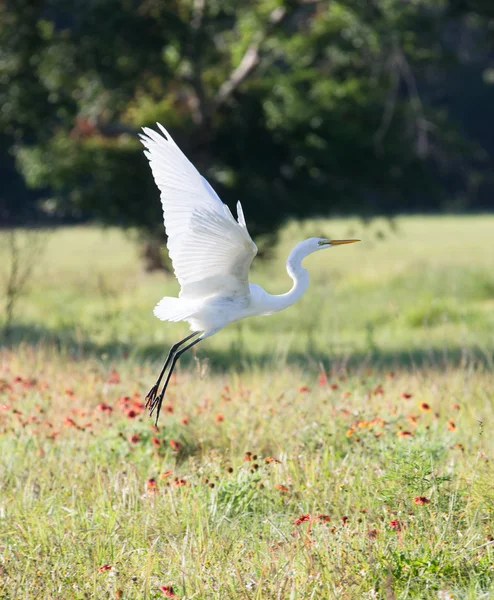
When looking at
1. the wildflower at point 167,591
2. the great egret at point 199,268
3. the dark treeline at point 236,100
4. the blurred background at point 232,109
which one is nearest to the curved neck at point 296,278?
the great egret at point 199,268

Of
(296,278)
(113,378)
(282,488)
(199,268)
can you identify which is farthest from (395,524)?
(113,378)

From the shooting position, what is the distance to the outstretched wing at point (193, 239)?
174 inches

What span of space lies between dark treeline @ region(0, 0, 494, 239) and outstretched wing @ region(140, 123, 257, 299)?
328 inches

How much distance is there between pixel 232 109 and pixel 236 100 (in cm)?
17

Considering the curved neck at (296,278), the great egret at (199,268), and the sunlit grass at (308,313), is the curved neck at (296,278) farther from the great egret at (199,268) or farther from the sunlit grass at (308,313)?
the sunlit grass at (308,313)

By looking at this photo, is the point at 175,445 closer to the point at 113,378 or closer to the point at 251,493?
the point at 251,493

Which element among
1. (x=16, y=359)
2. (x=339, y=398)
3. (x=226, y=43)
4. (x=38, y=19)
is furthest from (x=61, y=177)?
(x=339, y=398)

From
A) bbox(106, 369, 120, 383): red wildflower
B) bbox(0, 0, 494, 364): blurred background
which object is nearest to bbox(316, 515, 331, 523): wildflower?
bbox(106, 369, 120, 383): red wildflower

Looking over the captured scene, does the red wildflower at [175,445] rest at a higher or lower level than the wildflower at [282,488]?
higher

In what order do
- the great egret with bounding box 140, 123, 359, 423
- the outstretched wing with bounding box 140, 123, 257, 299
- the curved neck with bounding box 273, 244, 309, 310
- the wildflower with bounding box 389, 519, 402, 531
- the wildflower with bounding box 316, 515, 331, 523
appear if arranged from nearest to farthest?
the wildflower with bounding box 389, 519, 402, 531, the wildflower with bounding box 316, 515, 331, 523, the outstretched wing with bounding box 140, 123, 257, 299, the great egret with bounding box 140, 123, 359, 423, the curved neck with bounding box 273, 244, 309, 310

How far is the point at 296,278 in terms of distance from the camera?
472 cm

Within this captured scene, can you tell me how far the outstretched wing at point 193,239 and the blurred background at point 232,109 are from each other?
7230 millimetres

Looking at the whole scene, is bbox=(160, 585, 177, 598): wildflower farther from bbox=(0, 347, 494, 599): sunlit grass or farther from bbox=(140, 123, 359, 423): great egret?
bbox=(140, 123, 359, 423): great egret

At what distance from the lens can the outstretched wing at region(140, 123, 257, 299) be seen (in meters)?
4.42
